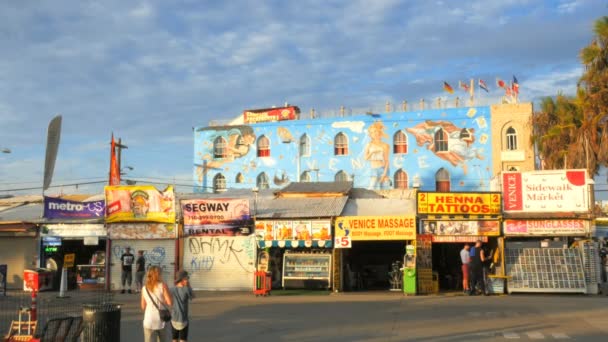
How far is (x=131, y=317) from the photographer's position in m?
16.8

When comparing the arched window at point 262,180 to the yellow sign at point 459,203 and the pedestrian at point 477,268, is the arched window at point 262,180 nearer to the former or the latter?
the yellow sign at point 459,203

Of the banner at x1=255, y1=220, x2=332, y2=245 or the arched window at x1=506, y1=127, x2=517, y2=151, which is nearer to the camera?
the banner at x1=255, y1=220, x2=332, y2=245

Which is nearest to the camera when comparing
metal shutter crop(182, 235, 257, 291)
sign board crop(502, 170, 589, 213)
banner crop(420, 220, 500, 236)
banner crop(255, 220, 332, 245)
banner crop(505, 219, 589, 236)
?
banner crop(505, 219, 589, 236)

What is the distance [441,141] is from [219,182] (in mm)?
18449

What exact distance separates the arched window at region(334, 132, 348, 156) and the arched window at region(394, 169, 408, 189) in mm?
4346

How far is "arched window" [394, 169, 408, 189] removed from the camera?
49.3 meters

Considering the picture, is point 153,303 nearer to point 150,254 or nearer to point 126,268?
point 126,268

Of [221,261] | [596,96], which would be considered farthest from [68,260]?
[596,96]

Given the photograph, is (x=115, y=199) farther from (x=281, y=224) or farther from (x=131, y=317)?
(x=131, y=317)

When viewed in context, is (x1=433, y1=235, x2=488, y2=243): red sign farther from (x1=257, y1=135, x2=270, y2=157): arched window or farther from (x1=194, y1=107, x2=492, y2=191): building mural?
(x1=257, y1=135, x2=270, y2=157): arched window

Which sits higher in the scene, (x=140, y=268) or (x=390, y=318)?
(x=140, y=268)

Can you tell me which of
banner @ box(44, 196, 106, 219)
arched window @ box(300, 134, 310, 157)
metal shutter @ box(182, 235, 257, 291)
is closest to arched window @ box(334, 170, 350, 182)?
arched window @ box(300, 134, 310, 157)

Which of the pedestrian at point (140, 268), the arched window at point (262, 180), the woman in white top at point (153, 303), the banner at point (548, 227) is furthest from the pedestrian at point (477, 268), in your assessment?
the arched window at point (262, 180)

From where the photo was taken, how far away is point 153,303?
958cm
